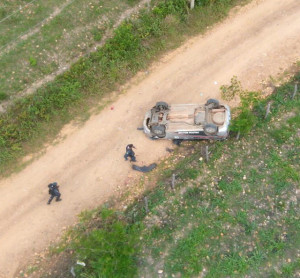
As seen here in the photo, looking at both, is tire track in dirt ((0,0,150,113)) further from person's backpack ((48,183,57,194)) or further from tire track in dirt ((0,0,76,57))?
person's backpack ((48,183,57,194))

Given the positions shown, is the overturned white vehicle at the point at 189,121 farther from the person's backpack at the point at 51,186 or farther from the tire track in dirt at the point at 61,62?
the tire track in dirt at the point at 61,62

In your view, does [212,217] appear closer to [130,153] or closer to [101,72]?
[130,153]

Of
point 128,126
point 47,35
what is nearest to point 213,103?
point 128,126

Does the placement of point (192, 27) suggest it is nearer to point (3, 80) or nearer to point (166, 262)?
point (3, 80)

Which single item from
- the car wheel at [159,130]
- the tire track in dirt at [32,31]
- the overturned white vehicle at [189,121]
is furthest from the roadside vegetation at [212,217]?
the tire track in dirt at [32,31]

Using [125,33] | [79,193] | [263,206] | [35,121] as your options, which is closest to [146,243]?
[79,193]

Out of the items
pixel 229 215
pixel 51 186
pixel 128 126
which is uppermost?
pixel 128 126

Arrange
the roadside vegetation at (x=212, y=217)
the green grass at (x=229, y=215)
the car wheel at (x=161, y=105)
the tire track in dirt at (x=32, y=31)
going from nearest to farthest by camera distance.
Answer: the roadside vegetation at (x=212, y=217) → the green grass at (x=229, y=215) → the car wheel at (x=161, y=105) → the tire track in dirt at (x=32, y=31)
